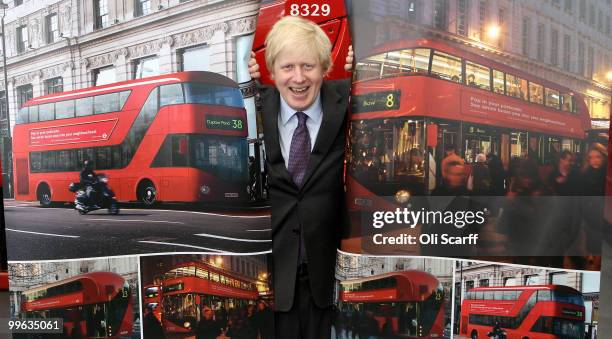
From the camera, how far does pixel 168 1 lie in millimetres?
2271

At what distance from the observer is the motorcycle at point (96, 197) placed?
2354 mm

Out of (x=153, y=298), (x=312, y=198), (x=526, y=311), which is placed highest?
(x=312, y=198)

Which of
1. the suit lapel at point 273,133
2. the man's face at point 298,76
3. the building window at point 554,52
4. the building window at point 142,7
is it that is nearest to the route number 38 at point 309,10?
the man's face at point 298,76

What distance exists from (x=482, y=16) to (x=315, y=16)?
0.89 metres

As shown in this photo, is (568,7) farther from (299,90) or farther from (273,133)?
(273,133)

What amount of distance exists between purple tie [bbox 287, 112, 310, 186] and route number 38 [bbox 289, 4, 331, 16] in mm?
527

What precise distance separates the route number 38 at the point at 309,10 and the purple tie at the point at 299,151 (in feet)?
1.73

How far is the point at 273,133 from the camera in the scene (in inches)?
90.7

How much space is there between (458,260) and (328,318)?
81 centimetres

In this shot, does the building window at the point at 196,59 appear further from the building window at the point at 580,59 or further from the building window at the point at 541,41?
the building window at the point at 580,59

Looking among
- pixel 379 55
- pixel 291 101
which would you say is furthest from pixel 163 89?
pixel 379 55

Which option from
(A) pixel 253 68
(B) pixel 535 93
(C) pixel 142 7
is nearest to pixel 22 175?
(C) pixel 142 7

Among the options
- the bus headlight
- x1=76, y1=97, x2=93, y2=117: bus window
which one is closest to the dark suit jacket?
the bus headlight

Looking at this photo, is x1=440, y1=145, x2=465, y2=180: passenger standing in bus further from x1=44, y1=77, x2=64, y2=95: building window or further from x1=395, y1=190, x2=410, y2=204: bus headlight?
x1=44, y1=77, x2=64, y2=95: building window
